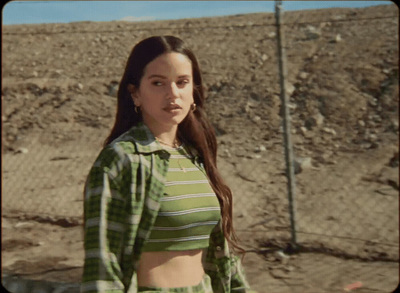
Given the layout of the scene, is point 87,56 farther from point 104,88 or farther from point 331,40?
point 331,40

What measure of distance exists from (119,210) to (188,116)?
591mm

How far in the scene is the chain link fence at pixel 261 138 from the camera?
4.44 meters

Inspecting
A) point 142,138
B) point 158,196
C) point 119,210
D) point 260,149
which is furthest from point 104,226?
point 260,149

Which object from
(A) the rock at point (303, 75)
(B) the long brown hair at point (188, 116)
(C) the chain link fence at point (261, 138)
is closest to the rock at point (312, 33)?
(C) the chain link fence at point (261, 138)

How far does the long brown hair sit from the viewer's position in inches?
66.1

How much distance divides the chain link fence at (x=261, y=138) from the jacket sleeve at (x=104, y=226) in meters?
2.64

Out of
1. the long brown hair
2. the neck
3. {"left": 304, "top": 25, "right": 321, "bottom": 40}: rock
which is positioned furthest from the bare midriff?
{"left": 304, "top": 25, "right": 321, "bottom": 40}: rock

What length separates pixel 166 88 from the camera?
65.2 inches

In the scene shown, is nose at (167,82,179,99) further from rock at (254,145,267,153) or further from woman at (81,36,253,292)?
rock at (254,145,267,153)

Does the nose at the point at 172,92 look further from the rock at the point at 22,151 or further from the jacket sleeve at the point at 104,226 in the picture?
the rock at the point at 22,151

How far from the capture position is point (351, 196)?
588 centimetres

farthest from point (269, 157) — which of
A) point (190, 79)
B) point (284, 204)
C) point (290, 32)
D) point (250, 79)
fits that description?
point (190, 79)

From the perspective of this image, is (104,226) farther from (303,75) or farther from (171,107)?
(303,75)

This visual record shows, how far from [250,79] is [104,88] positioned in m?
3.04
